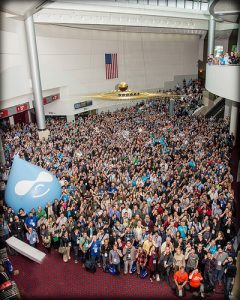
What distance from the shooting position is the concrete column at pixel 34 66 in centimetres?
1553

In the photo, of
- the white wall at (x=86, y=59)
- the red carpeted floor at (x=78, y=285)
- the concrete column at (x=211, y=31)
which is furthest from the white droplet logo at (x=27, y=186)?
the concrete column at (x=211, y=31)

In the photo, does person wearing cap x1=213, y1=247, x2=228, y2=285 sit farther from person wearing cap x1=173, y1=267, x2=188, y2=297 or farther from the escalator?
the escalator

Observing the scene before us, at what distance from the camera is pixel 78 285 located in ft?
22.6

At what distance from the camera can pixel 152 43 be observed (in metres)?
27.6

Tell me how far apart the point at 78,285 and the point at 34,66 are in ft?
41.9

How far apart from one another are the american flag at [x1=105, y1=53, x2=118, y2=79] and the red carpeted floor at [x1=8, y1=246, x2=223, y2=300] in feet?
63.1

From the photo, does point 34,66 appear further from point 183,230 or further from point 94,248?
point 183,230

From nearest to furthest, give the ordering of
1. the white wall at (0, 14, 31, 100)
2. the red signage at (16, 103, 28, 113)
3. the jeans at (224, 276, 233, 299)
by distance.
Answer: the jeans at (224, 276, 233, 299) → the white wall at (0, 14, 31, 100) → the red signage at (16, 103, 28, 113)

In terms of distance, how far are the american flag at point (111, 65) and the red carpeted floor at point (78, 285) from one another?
19.2m

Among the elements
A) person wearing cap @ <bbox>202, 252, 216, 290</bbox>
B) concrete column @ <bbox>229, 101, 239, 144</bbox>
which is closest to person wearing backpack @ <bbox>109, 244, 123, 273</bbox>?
person wearing cap @ <bbox>202, 252, 216, 290</bbox>

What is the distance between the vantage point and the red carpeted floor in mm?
6535

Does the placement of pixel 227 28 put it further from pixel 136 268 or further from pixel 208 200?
pixel 136 268

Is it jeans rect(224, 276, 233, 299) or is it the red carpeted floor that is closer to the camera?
jeans rect(224, 276, 233, 299)

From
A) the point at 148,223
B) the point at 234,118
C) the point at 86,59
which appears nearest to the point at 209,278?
the point at 148,223
